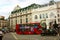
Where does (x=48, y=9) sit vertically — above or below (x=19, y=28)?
above

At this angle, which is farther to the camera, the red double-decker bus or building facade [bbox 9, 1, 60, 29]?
building facade [bbox 9, 1, 60, 29]

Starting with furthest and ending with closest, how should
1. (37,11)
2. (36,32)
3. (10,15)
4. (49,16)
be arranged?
(10,15) < (37,11) < (49,16) < (36,32)

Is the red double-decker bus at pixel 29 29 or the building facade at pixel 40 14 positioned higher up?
the building facade at pixel 40 14

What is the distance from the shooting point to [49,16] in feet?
242

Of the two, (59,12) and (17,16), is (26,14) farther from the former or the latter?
(59,12)

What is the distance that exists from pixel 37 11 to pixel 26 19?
13.3 meters

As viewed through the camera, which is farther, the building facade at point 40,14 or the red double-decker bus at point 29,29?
the building facade at point 40,14

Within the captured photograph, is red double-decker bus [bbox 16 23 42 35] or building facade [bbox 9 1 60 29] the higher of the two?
building facade [bbox 9 1 60 29]

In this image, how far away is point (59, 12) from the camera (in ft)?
231

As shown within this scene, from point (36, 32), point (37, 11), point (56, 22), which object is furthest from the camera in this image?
point (37, 11)

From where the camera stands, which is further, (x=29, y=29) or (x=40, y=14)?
(x=40, y=14)

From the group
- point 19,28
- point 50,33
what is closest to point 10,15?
point 19,28

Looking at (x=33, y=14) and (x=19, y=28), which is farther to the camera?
(x=33, y=14)

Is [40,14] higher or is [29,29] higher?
[40,14]
